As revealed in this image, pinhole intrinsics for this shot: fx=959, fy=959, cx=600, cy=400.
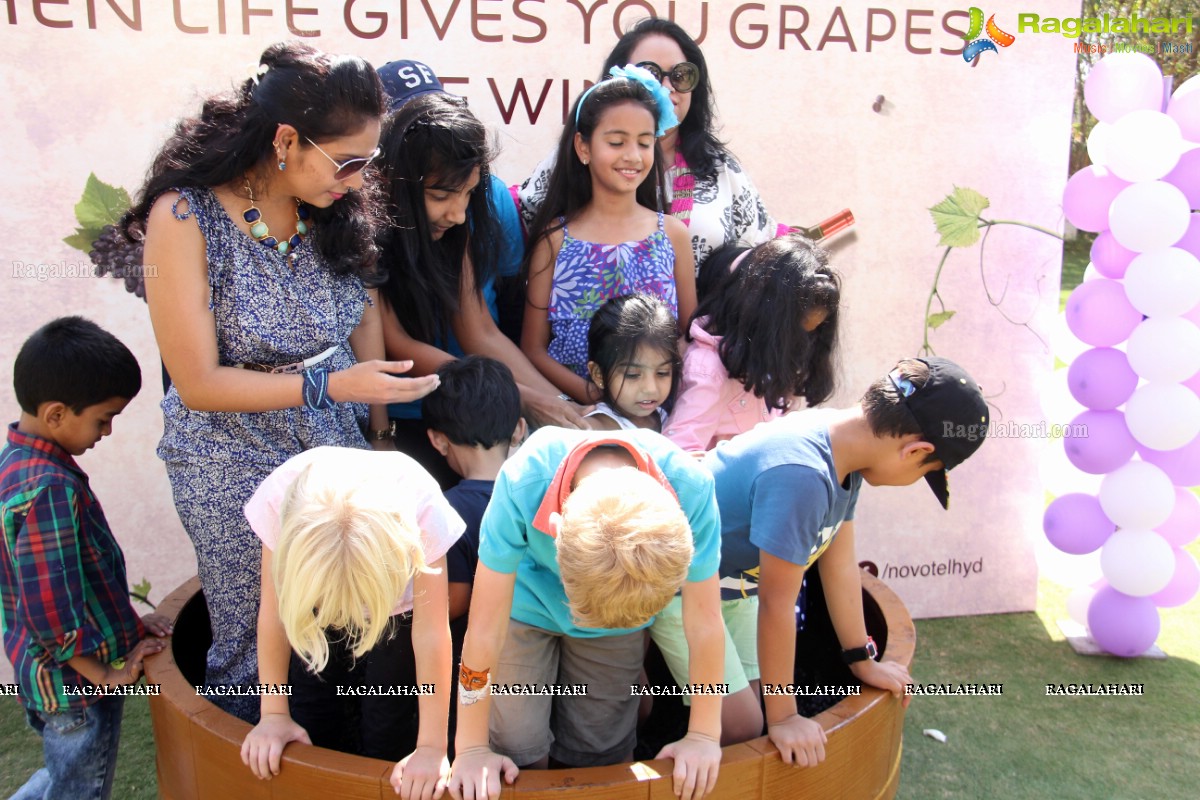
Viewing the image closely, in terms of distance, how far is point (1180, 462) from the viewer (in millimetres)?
3393

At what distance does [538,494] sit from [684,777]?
0.61 m

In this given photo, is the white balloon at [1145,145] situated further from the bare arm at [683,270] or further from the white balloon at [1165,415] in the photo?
the bare arm at [683,270]

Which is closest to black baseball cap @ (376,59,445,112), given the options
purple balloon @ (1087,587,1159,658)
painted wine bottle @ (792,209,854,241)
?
painted wine bottle @ (792,209,854,241)

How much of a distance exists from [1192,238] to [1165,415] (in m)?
0.61

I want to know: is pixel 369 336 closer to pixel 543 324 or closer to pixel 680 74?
pixel 543 324

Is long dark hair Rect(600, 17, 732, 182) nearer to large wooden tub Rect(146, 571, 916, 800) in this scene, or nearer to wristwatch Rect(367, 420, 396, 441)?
wristwatch Rect(367, 420, 396, 441)

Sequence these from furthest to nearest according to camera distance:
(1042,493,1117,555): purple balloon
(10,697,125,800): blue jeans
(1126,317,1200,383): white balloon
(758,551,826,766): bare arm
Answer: (1042,493,1117,555): purple balloon, (1126,317,1200,383): white balloon, (10,697,125,800): blue jeans, (758,551,826,766): bare arm

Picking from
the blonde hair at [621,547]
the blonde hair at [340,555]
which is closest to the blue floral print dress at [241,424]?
the blonde hair at [340,555]

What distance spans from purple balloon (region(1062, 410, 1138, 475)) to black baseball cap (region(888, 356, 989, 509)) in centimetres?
168

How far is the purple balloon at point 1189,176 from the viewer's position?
10.4 feet

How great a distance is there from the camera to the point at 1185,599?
11.6 ft

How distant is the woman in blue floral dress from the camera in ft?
6.67

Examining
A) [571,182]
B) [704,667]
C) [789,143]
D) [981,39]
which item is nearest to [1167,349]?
[981,39]

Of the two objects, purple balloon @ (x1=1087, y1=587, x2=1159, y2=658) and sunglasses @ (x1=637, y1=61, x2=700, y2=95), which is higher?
sunglasses @ (x1=637, y1=61, x2=700, y2=95)
